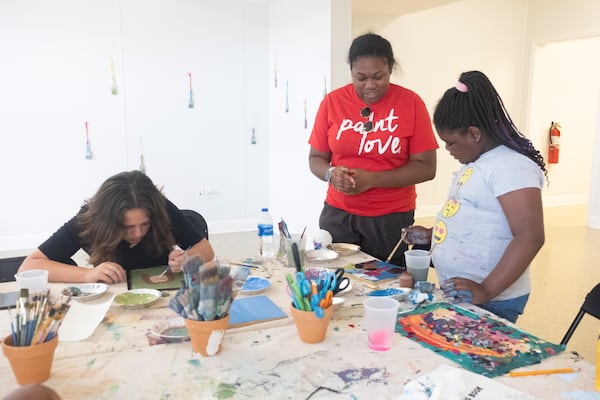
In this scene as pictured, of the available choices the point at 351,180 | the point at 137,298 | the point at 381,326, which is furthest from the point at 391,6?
the point at 381,326

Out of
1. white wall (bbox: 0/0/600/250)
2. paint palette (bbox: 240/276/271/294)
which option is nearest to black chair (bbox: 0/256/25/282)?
paint palette (bbox: 240/276/271/294)

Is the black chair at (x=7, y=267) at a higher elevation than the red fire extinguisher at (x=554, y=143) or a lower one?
lower

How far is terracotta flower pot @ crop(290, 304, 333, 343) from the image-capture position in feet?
3.58

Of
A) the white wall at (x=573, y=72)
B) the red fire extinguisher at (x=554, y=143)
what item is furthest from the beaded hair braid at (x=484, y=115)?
the red fire extinguisher at (x=554, y=143)

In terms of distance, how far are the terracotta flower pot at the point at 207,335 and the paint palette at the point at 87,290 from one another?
0.51 meters

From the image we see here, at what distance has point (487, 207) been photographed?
1405 mm

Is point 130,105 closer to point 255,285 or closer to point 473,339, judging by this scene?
point 255,285

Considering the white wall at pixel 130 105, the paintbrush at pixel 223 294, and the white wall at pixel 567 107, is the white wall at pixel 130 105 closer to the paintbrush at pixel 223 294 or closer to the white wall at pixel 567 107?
the white wall at pixel 567 107

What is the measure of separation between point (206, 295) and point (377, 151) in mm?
1217

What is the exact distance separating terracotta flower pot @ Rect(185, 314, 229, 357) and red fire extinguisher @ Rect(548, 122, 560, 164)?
6911mm

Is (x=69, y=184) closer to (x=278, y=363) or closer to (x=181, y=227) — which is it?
(x=181, y=227)

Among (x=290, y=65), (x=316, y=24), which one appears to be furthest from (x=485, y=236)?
(x=290, y=65)

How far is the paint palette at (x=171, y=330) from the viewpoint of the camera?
1127 millimetres

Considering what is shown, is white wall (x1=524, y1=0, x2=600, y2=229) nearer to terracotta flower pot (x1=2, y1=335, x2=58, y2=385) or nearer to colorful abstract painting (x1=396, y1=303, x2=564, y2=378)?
colorful abstract painting (x1=396, y1=303, x2=564, y2=378)
